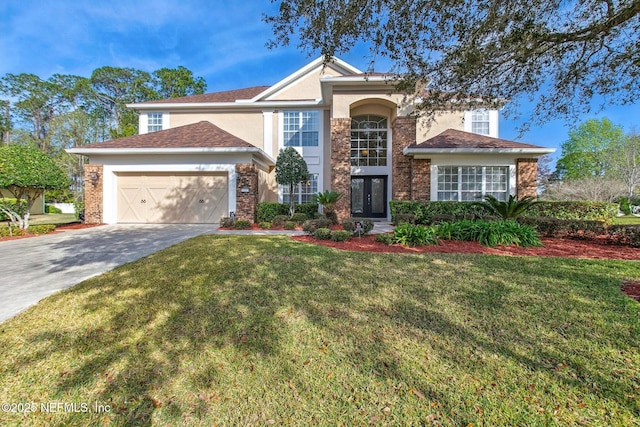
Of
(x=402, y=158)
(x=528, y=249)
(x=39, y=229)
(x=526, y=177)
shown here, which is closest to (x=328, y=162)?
(x=402, y=158)

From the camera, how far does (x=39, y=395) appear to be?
2.16 metres

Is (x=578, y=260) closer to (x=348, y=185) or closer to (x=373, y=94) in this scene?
(x=348, y=185)

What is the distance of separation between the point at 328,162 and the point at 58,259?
11.5m

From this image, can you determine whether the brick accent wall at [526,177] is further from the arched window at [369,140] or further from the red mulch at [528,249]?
the arched window at [369,140]

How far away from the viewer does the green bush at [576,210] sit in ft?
36.8

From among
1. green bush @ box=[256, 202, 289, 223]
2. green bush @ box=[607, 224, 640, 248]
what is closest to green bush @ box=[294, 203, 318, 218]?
green bush @ box=[256, 202, 289, 223]

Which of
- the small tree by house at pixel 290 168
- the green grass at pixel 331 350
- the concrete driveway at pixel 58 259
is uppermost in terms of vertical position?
the small tree by house at pixel 290 168

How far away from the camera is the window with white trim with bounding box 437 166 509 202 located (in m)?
13.0

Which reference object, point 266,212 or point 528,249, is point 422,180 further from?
point 266,212

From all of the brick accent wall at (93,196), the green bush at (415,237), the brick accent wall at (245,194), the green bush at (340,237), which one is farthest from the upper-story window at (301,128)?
the green bush at (415,237)

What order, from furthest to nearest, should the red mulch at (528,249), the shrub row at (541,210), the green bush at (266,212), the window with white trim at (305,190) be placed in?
the window with white trim at (305,190) < the green bush at (266,212) < the shrub row at (541,210) < the red mulch at (528,249)

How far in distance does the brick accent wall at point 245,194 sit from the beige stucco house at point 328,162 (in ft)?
0.15

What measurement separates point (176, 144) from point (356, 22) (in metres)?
9.87

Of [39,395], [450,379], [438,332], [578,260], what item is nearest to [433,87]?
[578,260]
